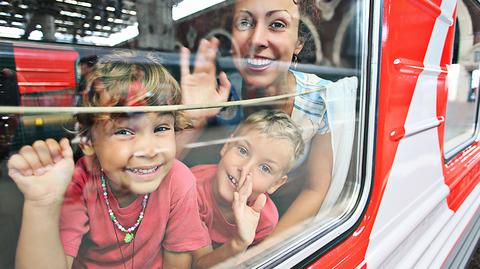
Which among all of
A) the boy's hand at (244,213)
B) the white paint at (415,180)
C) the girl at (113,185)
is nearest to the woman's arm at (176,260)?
the girl at (113,185)

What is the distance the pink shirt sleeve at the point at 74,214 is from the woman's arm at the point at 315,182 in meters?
0.61

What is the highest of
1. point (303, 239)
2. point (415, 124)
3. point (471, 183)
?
point (415, 124)

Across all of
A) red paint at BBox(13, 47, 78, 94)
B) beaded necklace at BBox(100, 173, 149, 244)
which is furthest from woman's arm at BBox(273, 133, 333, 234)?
red paint at BBox(13, 47, 78, 94)

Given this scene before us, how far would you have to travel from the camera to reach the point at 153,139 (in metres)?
0.76

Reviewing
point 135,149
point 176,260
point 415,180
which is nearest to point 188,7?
point 135,149

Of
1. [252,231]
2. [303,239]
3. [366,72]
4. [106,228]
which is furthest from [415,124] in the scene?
[106,228]

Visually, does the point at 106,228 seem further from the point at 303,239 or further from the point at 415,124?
the point at 415,124

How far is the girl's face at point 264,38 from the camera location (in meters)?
0.95

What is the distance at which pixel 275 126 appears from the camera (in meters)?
1.04

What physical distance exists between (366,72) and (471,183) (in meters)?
1.63

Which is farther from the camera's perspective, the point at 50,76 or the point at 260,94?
the point at 260,94

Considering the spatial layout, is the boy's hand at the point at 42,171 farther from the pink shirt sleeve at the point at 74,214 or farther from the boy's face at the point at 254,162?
the boy's face at the point at 254,162

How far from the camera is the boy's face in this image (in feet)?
3.15

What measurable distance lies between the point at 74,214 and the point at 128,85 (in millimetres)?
268
